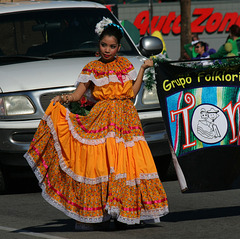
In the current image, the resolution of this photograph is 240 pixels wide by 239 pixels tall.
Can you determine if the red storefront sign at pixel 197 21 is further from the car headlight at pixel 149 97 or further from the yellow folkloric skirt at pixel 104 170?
the yellow folkloric skirt at pixel 104 170

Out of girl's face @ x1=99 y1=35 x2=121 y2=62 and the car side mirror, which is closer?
girl's face @ x1=99 y1=35 x2=121 y2=62

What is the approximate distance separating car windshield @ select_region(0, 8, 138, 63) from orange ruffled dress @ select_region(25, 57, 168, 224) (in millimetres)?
3115

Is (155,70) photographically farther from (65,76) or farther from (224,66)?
(65,76)

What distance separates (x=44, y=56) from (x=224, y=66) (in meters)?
3.25

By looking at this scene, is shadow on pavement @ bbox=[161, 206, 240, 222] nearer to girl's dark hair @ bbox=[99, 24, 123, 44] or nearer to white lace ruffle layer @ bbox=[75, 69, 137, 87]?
white lace ruffle layer @ bbox=[75, 69, 137, 87]

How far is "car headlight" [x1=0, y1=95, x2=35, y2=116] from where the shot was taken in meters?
8.98

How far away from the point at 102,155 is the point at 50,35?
153 inches

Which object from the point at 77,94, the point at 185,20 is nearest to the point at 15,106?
the point at 77,94

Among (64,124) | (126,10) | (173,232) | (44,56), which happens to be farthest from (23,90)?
(126,10)

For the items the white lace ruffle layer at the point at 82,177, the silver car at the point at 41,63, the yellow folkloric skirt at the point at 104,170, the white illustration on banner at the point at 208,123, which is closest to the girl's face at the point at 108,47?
the yellow folkloric skirt at the point at 104,170

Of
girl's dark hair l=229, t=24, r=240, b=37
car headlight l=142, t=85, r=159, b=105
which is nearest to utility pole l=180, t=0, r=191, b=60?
girl's dark hair l=229, t=24, r=240, b=37

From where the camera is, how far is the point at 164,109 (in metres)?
7.25

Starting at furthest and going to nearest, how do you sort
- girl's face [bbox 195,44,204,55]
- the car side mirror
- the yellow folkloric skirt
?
girl's face [bbox 195,44,204,55] < the car side mirror < the yellow folkloric skirt

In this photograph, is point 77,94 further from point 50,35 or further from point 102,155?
point 50,35
